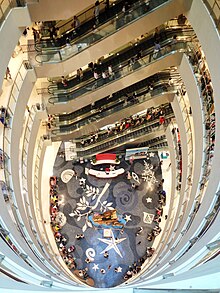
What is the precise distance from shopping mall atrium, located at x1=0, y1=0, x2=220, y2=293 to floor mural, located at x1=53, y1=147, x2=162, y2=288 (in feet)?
0.18

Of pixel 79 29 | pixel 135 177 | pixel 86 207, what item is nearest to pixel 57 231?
pixel 86 207

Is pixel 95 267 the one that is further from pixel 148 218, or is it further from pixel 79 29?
pixel 79 29

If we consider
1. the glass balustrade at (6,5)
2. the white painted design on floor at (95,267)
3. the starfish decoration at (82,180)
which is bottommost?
the white painted design on floor at (95,267)

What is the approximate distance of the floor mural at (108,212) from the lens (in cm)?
1697

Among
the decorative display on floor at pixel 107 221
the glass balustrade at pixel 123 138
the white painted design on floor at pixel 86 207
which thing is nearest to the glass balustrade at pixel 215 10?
the glass balustrade at pixel 123 138

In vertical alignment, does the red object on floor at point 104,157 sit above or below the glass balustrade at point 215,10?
below

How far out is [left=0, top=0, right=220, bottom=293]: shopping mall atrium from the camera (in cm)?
1004

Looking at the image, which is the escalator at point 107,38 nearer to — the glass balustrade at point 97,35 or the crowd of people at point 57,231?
the glass balustrade at point 97,35

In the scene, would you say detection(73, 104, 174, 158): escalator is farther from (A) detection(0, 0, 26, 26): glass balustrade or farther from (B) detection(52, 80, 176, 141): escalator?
(A) detection(0, 0, 26, 26): glass balustrade

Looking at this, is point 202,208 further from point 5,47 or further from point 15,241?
point 5,47

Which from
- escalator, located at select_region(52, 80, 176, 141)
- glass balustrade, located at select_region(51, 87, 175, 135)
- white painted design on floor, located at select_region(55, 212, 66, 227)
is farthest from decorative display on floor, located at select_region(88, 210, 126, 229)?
glass balustrade, located at select_region(51, 87, 175, 135)

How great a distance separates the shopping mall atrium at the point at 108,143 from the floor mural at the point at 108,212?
0.05m

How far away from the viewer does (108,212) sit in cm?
1822

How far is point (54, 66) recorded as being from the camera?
12.7 m
